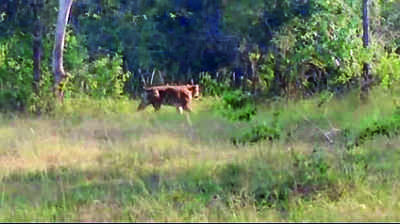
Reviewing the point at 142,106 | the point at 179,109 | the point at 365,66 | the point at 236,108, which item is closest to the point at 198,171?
the point at 236,108

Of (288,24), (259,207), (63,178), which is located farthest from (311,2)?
(259,207)

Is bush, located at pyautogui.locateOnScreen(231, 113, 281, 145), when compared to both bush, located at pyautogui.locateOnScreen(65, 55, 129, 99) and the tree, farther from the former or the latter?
bush, located at pyautogui.locateOnScreen(65, 55, 129, 99)

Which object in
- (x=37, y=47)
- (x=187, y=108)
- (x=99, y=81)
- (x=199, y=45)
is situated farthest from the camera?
(x=199, y=45)

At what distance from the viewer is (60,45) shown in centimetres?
1639

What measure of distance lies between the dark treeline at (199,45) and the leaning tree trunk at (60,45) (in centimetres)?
36

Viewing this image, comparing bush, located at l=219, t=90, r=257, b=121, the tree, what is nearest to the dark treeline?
the tree

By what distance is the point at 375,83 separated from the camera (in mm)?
15945

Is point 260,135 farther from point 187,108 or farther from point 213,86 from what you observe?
point 187,108

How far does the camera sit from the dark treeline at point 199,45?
669 inches

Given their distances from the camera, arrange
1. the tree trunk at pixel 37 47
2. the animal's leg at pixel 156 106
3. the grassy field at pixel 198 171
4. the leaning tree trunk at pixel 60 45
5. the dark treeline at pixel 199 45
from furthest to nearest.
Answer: the dark treeline at pixel 199 45 < the tree trunk at pixel 37 47 < the leaning tree trunk at pixel 60 45 < the animal's leg at pixel 156 106 < the grassy field at pixel 198 171

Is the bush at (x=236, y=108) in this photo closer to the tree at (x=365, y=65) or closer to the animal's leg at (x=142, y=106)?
the tree at (x=365, y=65)

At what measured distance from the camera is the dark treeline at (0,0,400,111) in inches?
669

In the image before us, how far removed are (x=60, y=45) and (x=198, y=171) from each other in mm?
8177

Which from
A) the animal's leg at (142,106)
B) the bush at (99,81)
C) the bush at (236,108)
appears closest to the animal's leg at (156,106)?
the animal's leg at (142,106)
